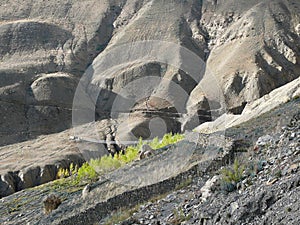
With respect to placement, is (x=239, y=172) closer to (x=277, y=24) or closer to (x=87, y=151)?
(x=87, y=151)

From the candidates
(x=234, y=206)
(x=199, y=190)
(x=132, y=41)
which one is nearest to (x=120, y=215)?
(x=199, y=190)

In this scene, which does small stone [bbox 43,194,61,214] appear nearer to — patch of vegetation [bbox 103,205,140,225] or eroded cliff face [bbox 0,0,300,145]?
patch of vegetation [bbox 103,205,140,225]

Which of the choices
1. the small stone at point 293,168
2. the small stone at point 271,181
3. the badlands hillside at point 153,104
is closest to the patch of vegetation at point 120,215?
the badlands hillside at point 153,104

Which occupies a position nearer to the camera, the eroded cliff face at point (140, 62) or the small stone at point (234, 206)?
the small stone at point (234, 206)

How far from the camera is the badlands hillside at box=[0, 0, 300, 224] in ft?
41.1

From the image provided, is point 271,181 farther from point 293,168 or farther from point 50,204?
point 50,204

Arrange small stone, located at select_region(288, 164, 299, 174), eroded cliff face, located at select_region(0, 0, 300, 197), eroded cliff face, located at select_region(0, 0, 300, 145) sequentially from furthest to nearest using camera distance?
eroded cliff face, located at select_region(0, 0, 300, 145)
eroded cliff face, located at select_region(0, 0, 300, 197)
small stone, located at select_region(288, 164, 299, 174)

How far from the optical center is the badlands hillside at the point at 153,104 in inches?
493

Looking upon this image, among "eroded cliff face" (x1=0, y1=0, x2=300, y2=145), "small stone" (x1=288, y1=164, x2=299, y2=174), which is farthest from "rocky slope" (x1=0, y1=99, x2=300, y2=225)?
"eroded cliff face" (x1=0, y1=0, x2=300, y2=145)

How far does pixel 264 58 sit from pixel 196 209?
60920mm

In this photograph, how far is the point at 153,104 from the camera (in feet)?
224

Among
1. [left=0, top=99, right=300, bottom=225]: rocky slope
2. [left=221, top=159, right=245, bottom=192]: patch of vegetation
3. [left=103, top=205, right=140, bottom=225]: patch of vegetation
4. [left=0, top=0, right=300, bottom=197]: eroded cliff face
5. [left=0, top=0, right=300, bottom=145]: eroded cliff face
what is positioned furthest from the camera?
[left=0, top=0, right=300, bottom=145]: eroded cliff face

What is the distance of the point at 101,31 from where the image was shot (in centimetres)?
9712

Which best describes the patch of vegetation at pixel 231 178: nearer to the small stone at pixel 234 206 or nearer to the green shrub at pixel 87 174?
the small stone at pixel 234 206
